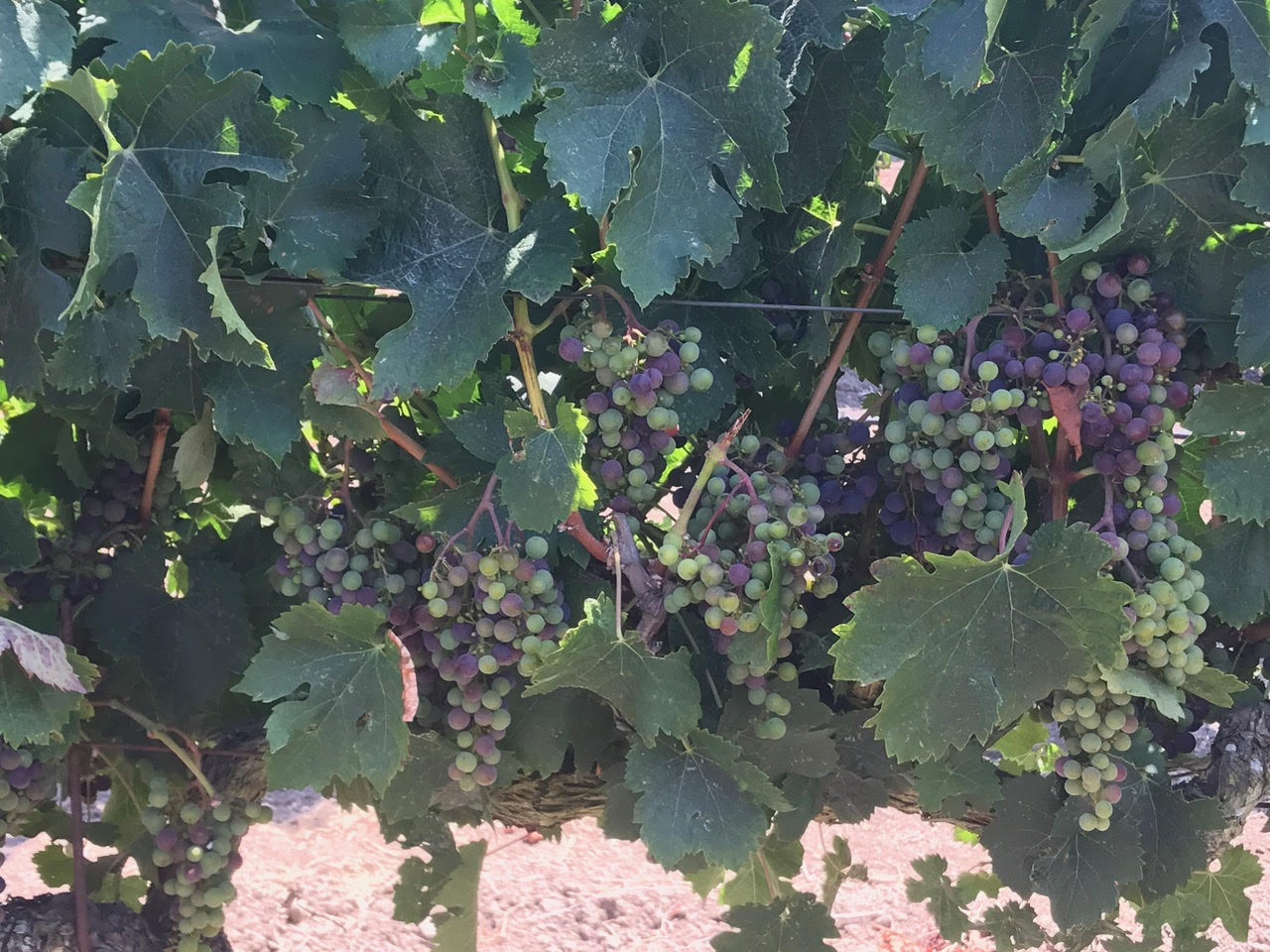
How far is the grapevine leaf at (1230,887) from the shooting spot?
74.5 inches

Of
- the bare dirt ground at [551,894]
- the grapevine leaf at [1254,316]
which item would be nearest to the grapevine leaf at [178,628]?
the grapevine leaf at [1254,316]

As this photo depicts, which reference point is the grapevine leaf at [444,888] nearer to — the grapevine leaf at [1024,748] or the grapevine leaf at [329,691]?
the grapevine leaf at [329,691]

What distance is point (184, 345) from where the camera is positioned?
1.45 m

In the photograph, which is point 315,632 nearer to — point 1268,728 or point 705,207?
point 705,207

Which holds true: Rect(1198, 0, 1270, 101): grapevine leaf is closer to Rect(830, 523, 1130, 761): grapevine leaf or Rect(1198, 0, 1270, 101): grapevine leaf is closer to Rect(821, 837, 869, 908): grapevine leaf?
Rect(830, 523, 1130, 761): grapevine leaf

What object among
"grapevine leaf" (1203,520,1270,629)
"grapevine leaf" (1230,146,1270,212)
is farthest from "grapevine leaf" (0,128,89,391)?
"grapevine leaf" (1203,520,1270,629)

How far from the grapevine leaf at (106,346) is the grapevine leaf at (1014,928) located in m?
1.57

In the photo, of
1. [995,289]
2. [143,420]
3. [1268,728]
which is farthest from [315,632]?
[1268,728]

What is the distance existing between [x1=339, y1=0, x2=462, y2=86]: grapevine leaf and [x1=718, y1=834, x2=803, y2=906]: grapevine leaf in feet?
3.97

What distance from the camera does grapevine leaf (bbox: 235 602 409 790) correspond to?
1.37 metres

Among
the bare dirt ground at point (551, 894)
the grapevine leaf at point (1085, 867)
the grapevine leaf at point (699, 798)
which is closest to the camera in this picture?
the grapevine leaf at point (699, 798)

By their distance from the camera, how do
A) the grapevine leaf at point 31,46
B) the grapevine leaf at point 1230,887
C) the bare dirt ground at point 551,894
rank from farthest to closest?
the bare dirt ground at point 551,894 < the grapevine leaf at point 1230,887 < the grapevine leaf at point 31,46

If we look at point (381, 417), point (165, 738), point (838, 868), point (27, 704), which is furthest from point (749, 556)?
point (838, 868)

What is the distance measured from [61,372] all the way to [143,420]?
49 cm
